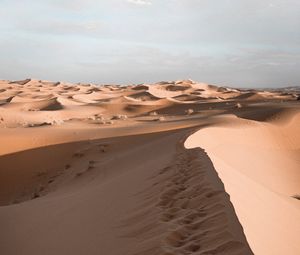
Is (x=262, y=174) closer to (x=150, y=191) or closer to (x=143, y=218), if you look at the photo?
(x=150, y=191)

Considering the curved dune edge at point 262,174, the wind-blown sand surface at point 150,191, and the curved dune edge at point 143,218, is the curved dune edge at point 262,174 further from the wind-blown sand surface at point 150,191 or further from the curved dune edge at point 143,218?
the curved dune edge at point 143,218

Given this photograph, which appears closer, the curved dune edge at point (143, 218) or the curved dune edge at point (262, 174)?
the curved dune edge at point (143, 218)

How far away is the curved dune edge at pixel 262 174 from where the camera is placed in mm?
3788

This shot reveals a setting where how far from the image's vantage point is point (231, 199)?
4301 millimetres

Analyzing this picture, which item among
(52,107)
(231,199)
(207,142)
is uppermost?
(231,199)

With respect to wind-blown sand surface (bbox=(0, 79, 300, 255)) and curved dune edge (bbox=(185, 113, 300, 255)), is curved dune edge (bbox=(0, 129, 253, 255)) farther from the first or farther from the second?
curved dune edge (bbox=(185, 113, 300, 255))

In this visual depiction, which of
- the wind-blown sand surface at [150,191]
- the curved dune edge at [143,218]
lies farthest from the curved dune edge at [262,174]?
the curved dune edge at [143,218]

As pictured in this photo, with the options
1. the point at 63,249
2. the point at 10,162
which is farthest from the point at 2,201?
the point at 63,249

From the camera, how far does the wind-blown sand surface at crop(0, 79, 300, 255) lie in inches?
149

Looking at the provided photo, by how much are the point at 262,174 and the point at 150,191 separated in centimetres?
522

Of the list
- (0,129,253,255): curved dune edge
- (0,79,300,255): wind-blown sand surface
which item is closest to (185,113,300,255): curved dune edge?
(0,79,300,255): wind-blown sand surface

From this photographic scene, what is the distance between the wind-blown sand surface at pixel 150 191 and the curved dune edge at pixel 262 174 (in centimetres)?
2

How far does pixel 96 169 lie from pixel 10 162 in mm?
3115

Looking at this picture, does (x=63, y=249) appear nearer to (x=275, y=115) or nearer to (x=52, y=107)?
(x=275, y=115)
